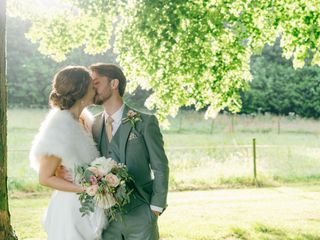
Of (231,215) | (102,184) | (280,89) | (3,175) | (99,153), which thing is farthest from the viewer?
(280,89)

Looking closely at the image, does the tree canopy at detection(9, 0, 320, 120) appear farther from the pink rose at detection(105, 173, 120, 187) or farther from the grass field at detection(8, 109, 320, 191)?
the grass field at detection(8, 109, 320, 191)

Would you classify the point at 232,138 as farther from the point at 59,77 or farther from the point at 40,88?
the point at 59,77

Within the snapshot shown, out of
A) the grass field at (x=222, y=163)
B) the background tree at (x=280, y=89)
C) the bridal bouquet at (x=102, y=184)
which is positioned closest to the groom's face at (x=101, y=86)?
the bridal bouquet at (x=102, y=184)

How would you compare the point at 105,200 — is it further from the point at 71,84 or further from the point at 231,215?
the point at 231,215

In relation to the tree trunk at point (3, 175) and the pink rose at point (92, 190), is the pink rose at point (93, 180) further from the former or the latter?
the tree trunk at point (3, 175)

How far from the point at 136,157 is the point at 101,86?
63 centimetres

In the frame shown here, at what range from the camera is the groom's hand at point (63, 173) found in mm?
4254

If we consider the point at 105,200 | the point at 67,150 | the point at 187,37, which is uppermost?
the point at 187,37

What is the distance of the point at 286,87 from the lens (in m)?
39.2

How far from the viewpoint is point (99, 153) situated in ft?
14.8

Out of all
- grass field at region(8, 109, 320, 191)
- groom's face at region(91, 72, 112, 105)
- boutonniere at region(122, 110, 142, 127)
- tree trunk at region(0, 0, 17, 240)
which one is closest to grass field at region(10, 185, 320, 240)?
grass field at region(8, 109, 320, 191)

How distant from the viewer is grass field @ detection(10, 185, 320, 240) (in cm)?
873

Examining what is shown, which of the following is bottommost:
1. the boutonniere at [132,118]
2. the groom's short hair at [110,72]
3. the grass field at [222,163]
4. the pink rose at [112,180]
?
the grass field at [222,163]

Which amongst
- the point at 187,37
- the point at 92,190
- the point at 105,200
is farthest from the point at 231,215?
the point at 92,190
